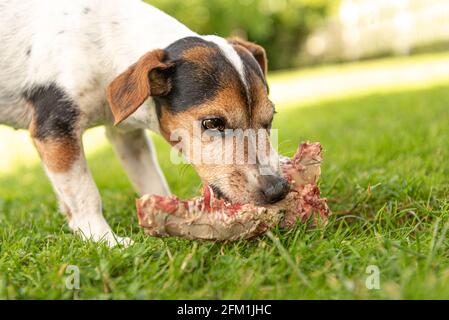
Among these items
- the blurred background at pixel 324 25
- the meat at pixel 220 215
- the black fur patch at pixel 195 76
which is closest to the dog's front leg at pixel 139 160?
the black fur patch at pixel 195 76

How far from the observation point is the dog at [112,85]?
3.32 m

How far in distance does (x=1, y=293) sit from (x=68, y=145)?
4.07 feet

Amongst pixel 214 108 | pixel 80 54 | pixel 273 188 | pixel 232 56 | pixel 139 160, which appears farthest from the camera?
pixel 139 160

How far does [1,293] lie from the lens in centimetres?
253

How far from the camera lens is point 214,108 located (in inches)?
131

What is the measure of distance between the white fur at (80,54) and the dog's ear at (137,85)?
0.23 metres

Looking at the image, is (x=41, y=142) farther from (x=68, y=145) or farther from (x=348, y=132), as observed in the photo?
(x=348, y=132)

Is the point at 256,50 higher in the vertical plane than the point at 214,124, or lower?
higher

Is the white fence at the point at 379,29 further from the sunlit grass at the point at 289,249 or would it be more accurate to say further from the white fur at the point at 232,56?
the white fur at the point at 232,56

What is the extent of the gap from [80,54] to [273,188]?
158 centimetres

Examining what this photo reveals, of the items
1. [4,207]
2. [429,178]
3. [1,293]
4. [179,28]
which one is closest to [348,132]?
[429,178]

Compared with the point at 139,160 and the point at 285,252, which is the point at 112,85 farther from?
the point at 285,252

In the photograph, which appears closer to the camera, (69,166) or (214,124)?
(214,124)

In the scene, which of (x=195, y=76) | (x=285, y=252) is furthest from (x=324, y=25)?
(x=285, y=252)
